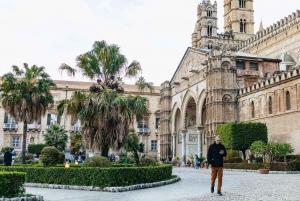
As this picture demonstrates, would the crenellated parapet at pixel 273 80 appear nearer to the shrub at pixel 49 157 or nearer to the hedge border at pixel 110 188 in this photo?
the hedge border at pixel 110 188

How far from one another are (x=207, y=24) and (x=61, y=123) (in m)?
39.8

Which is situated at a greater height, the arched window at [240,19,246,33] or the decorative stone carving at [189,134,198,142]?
the arched window at [240,19,246,33]

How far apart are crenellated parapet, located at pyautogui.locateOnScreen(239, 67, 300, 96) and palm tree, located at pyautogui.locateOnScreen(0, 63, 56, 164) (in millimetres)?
21046

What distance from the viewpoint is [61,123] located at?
64562 mm

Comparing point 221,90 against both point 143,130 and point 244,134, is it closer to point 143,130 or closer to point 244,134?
point 244,134

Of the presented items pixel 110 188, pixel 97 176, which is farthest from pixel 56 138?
pixel 110 188

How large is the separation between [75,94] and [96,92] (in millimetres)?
1293

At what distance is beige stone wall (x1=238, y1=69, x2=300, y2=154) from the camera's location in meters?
33.2

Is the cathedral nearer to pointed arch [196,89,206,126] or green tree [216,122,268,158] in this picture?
pointed arch [196,89,206,126]

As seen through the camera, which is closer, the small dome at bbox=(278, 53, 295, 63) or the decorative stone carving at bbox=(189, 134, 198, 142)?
the small dome at bbox=(278, 53, 295, 63)

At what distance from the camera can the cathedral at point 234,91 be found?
35.2 meters

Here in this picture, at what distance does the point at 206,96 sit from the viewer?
44.3 metres

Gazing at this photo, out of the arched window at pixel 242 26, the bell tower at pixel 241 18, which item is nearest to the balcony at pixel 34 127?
the bell tower at pixel 241 18

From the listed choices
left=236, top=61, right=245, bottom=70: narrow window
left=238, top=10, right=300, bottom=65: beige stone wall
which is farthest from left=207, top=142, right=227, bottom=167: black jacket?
left=238, top=10, right=300, bottom=65: beige stone wall
